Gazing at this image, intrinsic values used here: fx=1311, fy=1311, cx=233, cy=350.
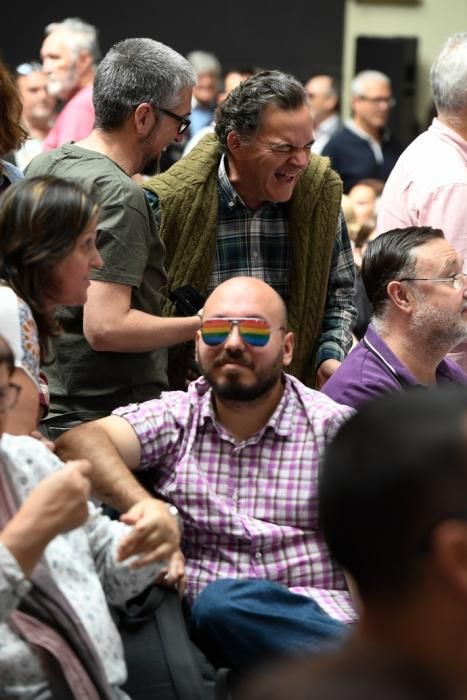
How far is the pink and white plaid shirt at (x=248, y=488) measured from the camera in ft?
8.74

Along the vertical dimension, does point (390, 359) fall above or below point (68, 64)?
below

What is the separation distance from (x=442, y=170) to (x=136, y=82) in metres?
0.99

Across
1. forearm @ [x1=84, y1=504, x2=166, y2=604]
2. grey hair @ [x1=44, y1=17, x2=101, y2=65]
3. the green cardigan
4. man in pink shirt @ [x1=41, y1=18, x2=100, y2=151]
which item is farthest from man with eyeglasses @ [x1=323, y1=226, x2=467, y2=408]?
grey hair @ [x1=44, y1=17, x2=101, y2=65]

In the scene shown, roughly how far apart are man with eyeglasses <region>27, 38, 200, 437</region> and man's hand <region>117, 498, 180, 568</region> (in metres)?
0.81

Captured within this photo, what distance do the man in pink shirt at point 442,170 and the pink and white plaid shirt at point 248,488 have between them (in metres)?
1.13

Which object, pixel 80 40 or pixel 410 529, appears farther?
pixel 80 40

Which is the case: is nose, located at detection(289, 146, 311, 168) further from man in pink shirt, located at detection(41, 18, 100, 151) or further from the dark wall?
the dark wall

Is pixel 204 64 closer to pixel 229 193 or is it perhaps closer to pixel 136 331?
pixel 229 193

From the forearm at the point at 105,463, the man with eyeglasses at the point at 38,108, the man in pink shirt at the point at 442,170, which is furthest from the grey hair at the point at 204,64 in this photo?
the forearm at the point at 105,463

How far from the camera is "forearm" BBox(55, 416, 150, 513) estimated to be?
2.55 metres

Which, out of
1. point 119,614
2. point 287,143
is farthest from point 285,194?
point 119,614

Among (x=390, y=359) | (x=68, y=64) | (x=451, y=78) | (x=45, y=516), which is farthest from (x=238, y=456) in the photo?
(x=68, y=64)

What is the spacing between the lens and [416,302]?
3402 millimetres

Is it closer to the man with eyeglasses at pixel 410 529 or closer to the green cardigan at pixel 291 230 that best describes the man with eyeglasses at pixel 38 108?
the green cardigan at pixel 291 230
